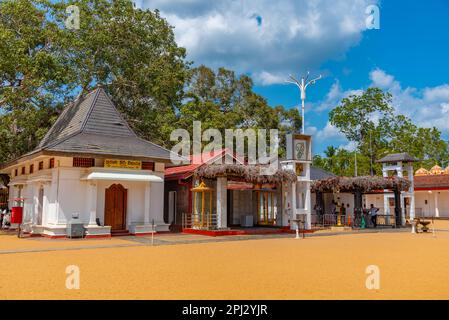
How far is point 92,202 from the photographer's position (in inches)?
657

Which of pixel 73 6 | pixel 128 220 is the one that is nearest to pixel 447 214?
pixel 128 220

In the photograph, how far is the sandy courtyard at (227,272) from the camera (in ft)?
21.0

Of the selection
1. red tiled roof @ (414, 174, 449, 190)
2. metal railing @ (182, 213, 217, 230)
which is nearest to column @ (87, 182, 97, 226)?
metal railing @ (182, 213, 217, 230)

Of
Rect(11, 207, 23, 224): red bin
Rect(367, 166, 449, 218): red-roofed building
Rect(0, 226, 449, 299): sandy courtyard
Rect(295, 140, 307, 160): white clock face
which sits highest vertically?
Rect(295, 140, 307, 160): white clock face

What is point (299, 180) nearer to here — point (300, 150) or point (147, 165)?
point (300, 150)

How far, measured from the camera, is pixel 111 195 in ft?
58.5

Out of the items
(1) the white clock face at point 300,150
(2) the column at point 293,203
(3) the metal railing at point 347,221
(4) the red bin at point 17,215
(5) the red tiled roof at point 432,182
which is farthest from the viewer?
(5) the red tiled roof at point 432,182

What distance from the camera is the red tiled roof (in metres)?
35.5

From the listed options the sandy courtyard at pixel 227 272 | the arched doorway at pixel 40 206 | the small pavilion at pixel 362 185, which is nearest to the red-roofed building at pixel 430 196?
the small pavilion at pixel 362 185

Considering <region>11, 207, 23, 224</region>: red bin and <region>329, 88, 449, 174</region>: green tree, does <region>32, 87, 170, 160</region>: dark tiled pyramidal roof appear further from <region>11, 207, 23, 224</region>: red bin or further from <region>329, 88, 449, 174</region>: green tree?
<region>329, 88, 449, 174</region>: green tree

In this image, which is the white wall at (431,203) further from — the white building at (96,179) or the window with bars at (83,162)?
the window with bars at (83,162)

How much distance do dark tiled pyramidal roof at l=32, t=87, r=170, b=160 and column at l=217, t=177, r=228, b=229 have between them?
2645mm
